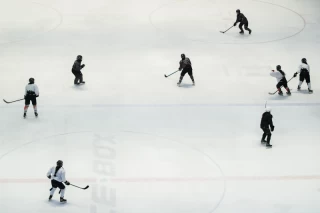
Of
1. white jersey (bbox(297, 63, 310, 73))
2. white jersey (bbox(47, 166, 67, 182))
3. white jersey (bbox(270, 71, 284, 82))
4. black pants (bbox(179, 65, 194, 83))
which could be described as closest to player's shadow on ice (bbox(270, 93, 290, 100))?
white jersey (bbox(270, 71, 284, 82))

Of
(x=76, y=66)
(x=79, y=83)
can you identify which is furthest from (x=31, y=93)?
(x=79, y=83)

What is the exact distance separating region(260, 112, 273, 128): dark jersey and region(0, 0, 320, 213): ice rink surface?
61 centimetres

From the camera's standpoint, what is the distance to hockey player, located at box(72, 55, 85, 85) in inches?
776

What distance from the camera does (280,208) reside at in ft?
46.1

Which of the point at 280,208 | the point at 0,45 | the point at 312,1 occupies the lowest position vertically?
the point at 280,208

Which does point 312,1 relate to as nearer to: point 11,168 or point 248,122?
point 248,122

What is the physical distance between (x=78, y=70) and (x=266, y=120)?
20.5ft

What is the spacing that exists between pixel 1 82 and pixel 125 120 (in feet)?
15.1

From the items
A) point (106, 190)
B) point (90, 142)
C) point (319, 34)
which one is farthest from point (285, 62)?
point (106, 190)

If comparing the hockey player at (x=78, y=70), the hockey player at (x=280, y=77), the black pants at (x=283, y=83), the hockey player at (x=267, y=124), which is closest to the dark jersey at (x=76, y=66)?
the hockey player at (x=78, y=70)

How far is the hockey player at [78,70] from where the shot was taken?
1972cm

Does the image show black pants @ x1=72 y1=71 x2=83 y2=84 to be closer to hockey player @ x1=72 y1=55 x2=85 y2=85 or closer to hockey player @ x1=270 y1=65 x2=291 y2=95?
hockey player @ x1=72 y1=55 x2=85 y2=85

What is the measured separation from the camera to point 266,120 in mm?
16250

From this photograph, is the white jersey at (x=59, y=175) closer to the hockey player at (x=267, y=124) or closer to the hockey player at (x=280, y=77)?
the hockey player at (x=267, y=124)
